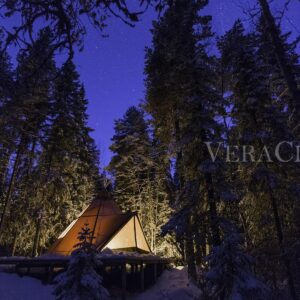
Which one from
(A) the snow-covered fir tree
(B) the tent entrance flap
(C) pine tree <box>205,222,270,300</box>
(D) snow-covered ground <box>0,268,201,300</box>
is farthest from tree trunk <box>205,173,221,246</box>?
(B) the tent entrance flap

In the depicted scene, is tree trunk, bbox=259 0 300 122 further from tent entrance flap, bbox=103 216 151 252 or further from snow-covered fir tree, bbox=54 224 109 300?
tent entrance flap, bbox=103 216 151 252

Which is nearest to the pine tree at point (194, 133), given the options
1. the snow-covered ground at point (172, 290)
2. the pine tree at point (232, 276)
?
the snow-covered ground at point (172, 290)

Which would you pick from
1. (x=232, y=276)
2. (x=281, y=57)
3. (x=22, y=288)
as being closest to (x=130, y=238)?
(x=22, y=288)

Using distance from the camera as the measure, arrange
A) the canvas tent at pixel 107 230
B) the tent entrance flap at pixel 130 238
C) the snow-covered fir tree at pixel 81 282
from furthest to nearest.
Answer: the tent entrance flap at pixel 130 238 < the canvas tent at pixel 107 230 < the snow-covered fir tree at pixel 81 282

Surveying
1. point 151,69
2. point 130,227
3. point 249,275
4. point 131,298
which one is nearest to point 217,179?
point 249,275

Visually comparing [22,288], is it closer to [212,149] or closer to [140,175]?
[212,149]

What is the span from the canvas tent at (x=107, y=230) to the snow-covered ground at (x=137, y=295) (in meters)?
2.66

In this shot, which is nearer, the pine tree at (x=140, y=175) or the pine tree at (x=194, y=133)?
the pine tree at (x=194, y=133)

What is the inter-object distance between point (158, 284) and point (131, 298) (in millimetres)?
1796

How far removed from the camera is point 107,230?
16188 millimetres

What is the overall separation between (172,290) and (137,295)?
64.9 inches

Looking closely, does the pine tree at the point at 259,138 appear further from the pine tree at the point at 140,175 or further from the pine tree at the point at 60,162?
the pine tree at the point at 60,162

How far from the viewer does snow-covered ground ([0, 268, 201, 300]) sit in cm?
1086

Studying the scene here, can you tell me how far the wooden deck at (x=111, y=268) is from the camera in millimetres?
12091
